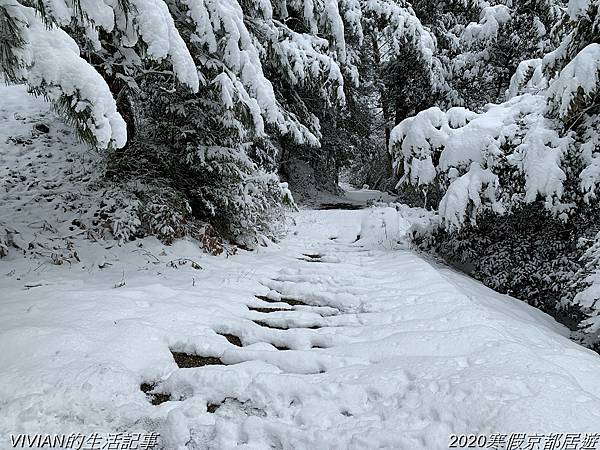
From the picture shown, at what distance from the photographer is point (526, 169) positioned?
5012mm

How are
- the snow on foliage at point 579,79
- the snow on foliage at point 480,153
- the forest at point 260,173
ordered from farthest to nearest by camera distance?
the snow on foliage at point 480,153
the snow on foliage at point 579,79
the forest at point 260,173

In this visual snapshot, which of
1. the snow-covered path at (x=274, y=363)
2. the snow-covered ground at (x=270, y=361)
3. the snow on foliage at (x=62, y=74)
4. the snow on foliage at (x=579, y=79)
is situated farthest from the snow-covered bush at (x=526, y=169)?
the snow on foliage at (x=62, y=74)

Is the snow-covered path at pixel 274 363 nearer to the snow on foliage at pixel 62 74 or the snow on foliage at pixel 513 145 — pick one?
the snow on foliage at pixel 62 74

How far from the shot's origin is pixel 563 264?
17.3ft

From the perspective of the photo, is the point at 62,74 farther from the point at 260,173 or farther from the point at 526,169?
the point at 526,169

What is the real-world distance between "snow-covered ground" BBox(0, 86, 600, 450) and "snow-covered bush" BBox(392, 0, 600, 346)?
1.03m

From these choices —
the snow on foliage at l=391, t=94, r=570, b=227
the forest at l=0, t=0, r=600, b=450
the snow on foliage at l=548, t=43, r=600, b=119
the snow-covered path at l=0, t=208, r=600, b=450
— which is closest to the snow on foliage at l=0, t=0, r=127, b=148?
the forest at l=0, t=0, r=600, b=450

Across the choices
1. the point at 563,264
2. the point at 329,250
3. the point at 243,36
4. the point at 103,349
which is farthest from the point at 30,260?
the point at 563,264

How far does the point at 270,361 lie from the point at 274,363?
0.04 meters

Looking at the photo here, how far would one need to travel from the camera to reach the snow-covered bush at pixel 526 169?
4.67 metres

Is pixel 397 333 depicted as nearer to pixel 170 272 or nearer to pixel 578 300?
pixel 578 300

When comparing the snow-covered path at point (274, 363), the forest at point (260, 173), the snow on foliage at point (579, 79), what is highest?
the snow on foliage at point (579, 79)

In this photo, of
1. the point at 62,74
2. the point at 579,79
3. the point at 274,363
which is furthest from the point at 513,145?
the point at 62,74

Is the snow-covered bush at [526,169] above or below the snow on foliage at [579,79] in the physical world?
below
